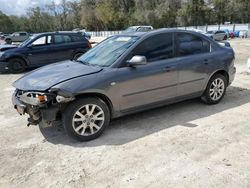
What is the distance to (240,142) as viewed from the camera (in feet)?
12.9

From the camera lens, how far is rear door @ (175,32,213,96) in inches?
198

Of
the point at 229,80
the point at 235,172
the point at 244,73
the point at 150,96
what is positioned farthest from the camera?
the point at 244,73

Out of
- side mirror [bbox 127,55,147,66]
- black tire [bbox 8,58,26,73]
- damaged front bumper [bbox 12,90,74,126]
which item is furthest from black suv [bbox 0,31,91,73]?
damaged front bumper [bbox 12,90,74,126]

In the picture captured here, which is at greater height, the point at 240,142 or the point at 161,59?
the point at 161,59

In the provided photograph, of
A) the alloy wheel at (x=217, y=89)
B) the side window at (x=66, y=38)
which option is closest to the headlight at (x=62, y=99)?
the alloy wheel at (x=217, y=89)

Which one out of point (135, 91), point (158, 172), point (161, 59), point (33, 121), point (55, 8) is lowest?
point (158, 172)

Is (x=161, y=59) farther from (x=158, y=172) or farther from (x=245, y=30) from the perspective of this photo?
(x=245, y=30)

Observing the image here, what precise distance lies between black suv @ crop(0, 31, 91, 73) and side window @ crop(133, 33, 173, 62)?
6.48 m

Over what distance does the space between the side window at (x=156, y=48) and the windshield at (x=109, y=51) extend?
18cm

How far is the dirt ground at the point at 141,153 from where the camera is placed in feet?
10.3

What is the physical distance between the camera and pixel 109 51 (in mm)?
4766

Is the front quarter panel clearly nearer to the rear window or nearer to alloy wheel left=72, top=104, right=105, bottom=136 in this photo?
alloy wheel left=72, top=104, right=105, bottom=136

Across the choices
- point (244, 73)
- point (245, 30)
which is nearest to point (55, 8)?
point (245, 30)

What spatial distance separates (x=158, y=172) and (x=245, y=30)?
3934 cm
